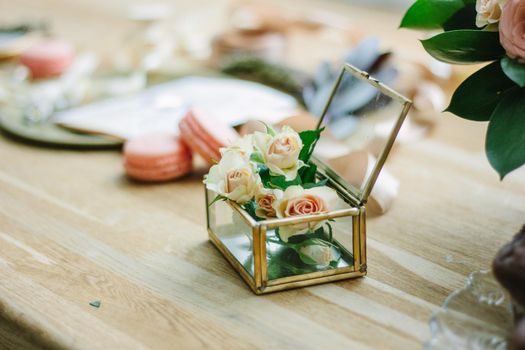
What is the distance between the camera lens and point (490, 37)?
75 centimetres

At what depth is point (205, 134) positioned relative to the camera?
0.96 meters

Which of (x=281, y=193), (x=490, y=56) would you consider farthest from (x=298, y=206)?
(x=490, y=56)

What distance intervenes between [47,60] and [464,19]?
0.80m

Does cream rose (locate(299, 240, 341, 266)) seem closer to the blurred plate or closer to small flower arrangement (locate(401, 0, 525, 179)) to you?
small flower arrangement (locate(401, 0, 525, 179))

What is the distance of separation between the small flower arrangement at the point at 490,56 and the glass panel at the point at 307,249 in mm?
171

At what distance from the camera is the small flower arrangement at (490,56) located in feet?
2.28

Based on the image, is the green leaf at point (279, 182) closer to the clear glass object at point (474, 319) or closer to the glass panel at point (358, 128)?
the glass panel at point (358, 128)

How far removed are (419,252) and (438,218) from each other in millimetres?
98

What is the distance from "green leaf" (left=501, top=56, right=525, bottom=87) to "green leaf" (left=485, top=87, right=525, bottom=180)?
40mm

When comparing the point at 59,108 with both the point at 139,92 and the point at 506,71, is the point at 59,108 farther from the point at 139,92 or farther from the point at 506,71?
the point at 506,71

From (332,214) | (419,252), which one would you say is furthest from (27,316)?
(419,252)

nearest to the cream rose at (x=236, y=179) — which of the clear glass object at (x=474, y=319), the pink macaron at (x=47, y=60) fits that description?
the clear glass object at (x=474, y=319)

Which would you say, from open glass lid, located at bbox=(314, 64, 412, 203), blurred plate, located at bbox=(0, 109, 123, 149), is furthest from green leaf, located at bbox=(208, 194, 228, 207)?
blurred plate, located at bbox=(0, 109, 123, 149)

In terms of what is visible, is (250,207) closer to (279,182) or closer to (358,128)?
(279,182)
